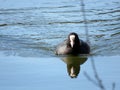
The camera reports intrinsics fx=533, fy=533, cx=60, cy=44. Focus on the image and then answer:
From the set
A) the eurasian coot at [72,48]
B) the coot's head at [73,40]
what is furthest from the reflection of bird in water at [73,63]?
the coot's head at [73,40]

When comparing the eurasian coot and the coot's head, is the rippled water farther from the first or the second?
the coot's head

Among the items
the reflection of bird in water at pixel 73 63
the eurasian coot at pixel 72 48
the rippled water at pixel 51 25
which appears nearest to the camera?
the reflection of bird in water at pixel 73 63

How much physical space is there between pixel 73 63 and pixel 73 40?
682 mm

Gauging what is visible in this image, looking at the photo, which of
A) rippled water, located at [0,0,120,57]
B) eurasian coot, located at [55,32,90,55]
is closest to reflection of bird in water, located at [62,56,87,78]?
eurasian coot, located at [55,32,90,55]

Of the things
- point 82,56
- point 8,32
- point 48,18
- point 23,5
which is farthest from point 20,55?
point 23,5

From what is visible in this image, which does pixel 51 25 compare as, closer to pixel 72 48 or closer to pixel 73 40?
pixel 72 48

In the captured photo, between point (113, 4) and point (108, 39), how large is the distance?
437 centimetres

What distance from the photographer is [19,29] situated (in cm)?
1830

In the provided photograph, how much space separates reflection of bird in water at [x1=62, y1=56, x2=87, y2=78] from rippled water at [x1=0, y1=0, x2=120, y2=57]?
715 millimetres

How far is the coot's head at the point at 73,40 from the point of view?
47.9 ft

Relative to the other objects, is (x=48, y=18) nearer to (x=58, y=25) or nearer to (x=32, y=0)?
(x=58, y=25)

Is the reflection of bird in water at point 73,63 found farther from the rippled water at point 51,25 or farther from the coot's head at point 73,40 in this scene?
the rippled water at point 51,25

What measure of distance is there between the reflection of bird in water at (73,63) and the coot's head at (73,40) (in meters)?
0.36

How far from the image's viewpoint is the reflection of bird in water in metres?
13.1
